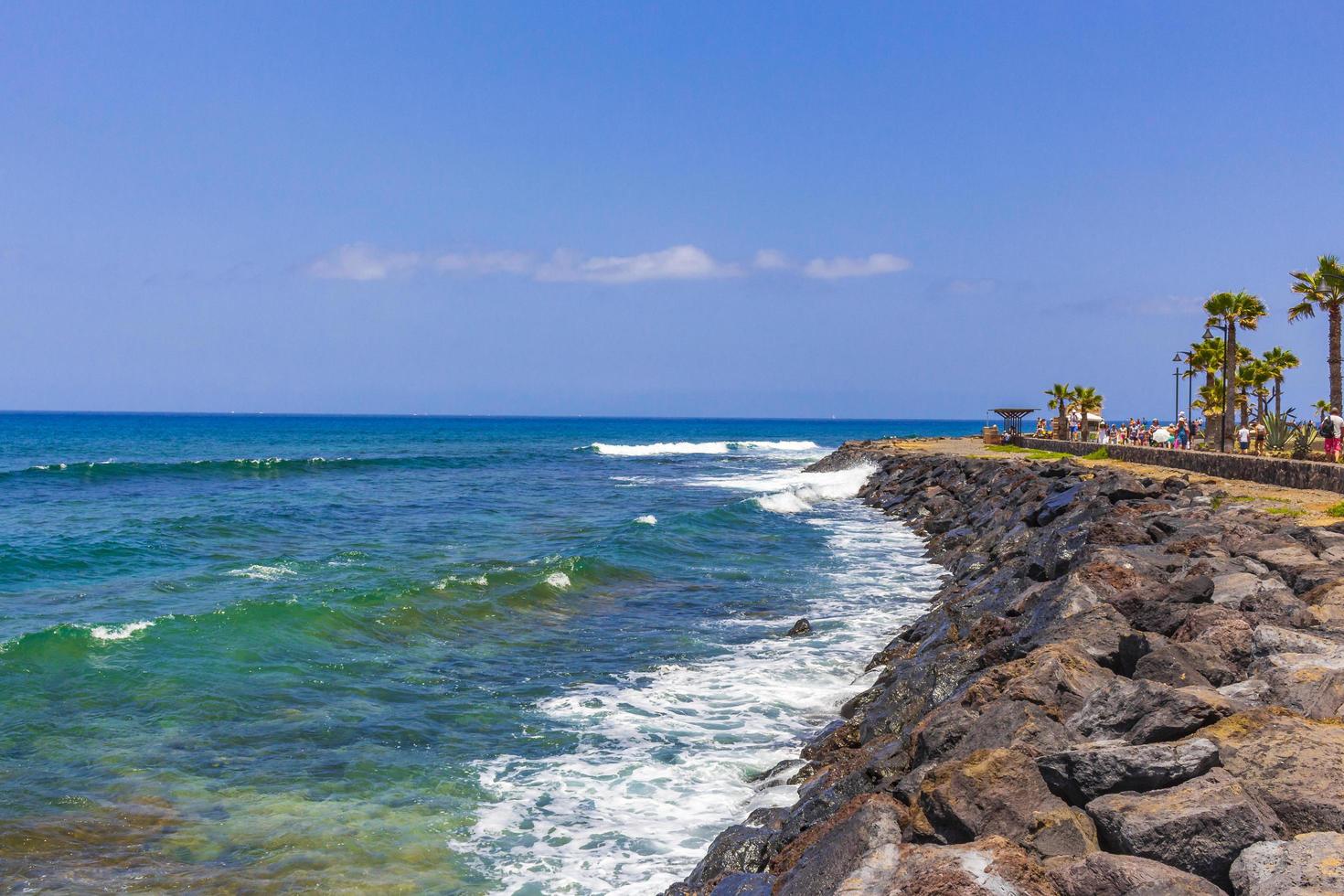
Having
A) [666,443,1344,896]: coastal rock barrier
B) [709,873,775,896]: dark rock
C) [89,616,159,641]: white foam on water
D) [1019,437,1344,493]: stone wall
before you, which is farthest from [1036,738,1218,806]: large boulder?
[1019,437,1344,493]: stone wall

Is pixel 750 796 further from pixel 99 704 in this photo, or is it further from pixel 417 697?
pixel 99 704

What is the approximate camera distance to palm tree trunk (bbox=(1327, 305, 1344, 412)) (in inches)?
1176

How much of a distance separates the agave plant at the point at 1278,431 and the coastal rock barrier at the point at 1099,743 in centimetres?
1690

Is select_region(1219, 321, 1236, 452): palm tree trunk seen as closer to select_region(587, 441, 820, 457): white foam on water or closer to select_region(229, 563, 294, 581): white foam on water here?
select_region(229, 563, 294, 581): white foam on water

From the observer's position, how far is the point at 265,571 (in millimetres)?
20703

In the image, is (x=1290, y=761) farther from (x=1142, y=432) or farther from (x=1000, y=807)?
(x=1142, y=432)

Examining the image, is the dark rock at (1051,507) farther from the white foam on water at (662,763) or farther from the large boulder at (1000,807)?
the large boulder at (1000,807)

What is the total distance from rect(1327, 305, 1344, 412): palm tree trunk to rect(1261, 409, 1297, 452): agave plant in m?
1.53

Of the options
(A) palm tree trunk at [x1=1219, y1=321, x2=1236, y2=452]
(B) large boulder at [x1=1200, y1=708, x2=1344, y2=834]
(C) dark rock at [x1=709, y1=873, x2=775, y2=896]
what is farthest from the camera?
(A) palm tree trunk at [x1=1219, y1=321, x2=1236, y2=452]

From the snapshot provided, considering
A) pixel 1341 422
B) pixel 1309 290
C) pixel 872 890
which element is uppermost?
pixel 1309 290

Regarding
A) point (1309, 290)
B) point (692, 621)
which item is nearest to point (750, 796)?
point (692, 621)

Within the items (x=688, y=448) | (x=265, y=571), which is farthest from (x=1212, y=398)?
(x=688, y=448)

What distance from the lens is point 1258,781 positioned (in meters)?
4.79

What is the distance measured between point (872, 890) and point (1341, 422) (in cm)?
2327
